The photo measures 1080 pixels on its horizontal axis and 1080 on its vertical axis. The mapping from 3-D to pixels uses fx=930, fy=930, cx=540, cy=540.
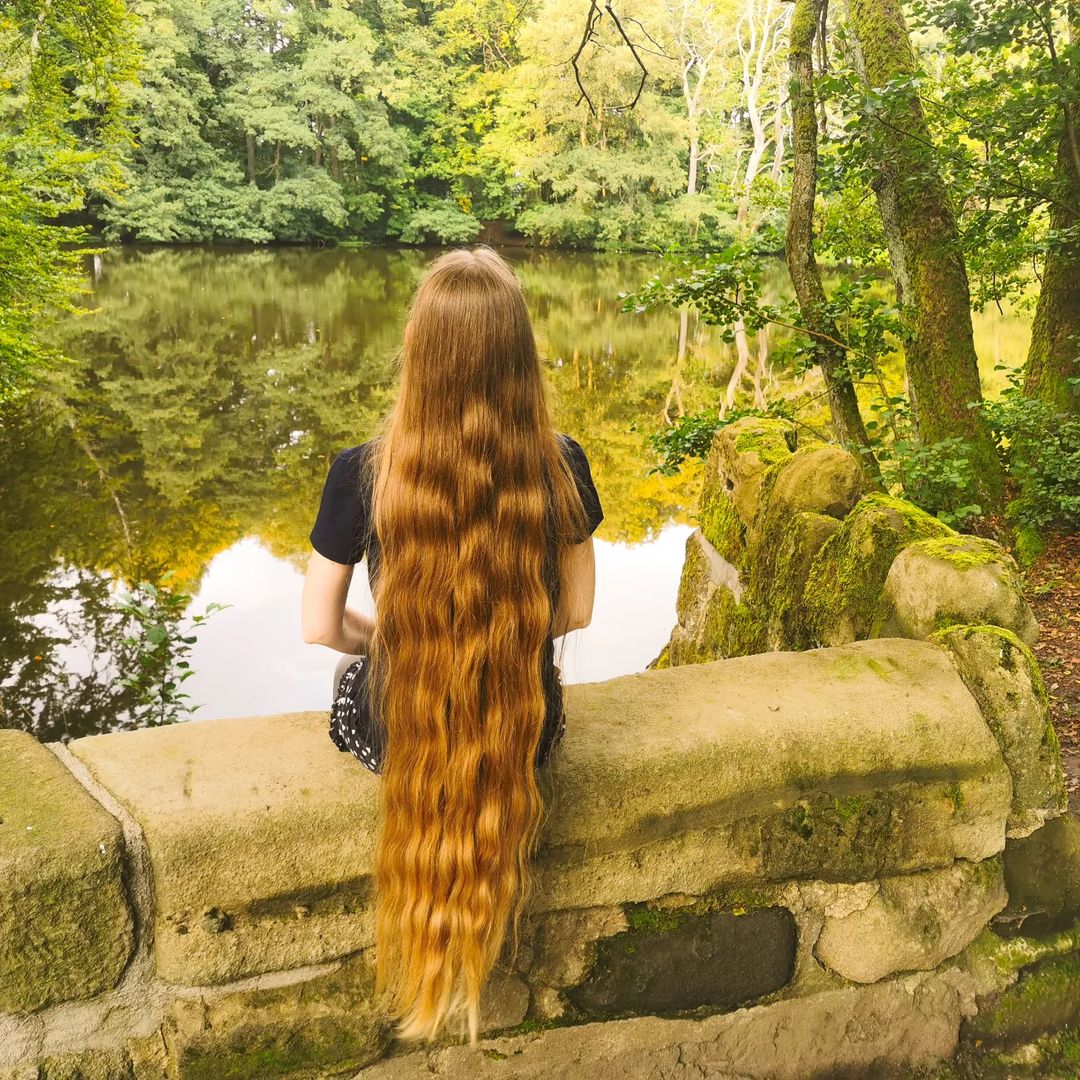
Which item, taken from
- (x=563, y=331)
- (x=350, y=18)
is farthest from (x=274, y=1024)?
(x=350, y=18)

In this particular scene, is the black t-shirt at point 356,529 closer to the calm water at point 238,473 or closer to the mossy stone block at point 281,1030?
the calm water at point 238,473

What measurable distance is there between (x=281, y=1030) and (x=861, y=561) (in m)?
1.80

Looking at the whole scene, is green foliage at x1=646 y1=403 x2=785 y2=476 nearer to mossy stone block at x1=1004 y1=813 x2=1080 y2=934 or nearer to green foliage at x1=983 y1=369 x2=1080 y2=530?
green foliage at x1=983 y1=369 x2=1080 y2=530

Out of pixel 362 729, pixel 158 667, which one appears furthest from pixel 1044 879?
pixel 158 667

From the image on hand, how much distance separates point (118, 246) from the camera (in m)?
31.0

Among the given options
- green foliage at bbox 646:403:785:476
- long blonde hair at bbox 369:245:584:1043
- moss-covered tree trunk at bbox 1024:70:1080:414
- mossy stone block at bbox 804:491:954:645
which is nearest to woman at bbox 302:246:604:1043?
long blonde hair at bbox 369:245:584:1043

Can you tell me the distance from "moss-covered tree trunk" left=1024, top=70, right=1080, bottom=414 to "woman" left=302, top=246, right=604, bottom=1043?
15.3ft

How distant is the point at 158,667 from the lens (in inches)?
244

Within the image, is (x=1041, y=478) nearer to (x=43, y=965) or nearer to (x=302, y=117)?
(x=43, y=965)

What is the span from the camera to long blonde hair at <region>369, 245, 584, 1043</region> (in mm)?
1486

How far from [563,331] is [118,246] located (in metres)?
20.4

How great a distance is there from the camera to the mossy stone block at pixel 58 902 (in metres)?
1.31

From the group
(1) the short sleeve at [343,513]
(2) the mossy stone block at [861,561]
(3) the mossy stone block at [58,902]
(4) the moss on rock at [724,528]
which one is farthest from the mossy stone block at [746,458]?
(3) the mossy stone block at [58,902]

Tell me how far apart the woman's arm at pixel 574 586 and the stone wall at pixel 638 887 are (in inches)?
7.9
